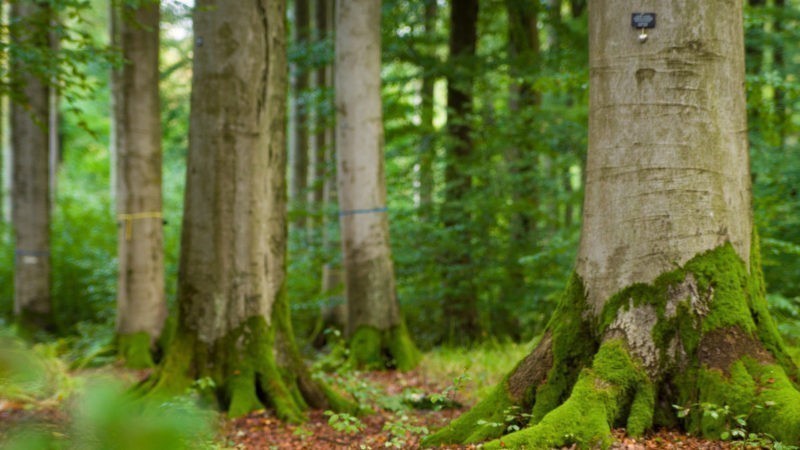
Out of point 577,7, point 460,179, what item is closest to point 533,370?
point 460,179

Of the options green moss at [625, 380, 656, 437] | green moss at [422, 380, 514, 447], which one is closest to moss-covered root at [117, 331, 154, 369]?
green moss at [422, 380, 514, 447]

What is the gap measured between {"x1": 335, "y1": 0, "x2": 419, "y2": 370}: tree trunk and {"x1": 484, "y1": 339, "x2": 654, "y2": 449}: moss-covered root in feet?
17.0

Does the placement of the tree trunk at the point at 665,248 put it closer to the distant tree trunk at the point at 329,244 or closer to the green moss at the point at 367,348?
the green moss at the point at 367,348

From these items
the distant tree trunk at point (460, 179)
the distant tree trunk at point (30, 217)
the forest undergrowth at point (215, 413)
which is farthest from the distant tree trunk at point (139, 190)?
the distant tree trunk at point (460, 179)

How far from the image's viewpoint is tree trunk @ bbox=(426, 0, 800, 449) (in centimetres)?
399

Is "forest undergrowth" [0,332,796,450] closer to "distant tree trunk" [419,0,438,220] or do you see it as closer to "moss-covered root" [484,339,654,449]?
"moss-covered root" [484,339,654,449]

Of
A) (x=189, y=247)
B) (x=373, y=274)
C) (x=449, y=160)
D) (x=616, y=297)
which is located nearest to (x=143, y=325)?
(x=373, y=274)

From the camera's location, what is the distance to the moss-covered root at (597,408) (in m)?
3.76

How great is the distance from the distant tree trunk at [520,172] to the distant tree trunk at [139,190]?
17.3 ft

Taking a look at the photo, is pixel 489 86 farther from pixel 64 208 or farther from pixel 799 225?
pixel 64 208

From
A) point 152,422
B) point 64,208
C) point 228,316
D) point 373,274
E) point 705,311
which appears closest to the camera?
point 152,422

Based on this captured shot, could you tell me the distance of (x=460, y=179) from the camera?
11.1 meters

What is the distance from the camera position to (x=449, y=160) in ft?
36.1

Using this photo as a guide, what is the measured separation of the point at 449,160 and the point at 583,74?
13.2 ft
